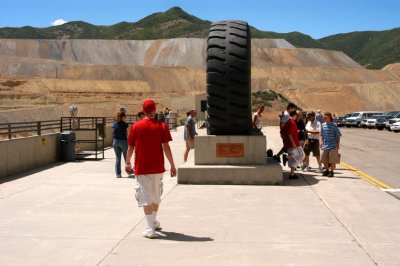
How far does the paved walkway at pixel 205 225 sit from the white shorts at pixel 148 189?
45 centimetres

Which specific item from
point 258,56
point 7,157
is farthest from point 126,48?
point 7,157

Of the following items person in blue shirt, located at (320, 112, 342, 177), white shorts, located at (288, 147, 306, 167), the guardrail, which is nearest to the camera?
white shorts, located at (288, 147, 306, 167)

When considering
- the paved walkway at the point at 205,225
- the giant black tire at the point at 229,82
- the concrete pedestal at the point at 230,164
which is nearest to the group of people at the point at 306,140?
the concrete pedestal at the point at 230,164

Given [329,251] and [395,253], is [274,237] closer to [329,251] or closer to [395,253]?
[329,251]

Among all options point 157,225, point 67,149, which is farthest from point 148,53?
point 157,225

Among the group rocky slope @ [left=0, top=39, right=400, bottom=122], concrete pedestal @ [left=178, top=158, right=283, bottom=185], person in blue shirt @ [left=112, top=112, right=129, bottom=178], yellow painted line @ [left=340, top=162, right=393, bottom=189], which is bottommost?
yellow painted line @ [left=340, top=162, right=393, bottom=189]

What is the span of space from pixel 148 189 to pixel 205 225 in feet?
3.53

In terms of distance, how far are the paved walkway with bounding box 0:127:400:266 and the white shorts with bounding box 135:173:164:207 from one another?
45 centimetres

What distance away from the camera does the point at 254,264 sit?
17.6 feet

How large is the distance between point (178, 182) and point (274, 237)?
4.72 m

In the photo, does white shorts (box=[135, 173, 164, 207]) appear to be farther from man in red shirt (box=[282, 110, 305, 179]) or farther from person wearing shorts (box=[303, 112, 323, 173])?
person wearing shorts (box=[303, 112, 323, 173])

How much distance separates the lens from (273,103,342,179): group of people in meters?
11.6

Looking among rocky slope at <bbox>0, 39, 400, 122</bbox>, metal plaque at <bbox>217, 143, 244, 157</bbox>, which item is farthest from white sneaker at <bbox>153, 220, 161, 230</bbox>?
rocky slope at <bbox>0, 39, 400, 122</bbox>

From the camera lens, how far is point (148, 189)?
6.59 m
